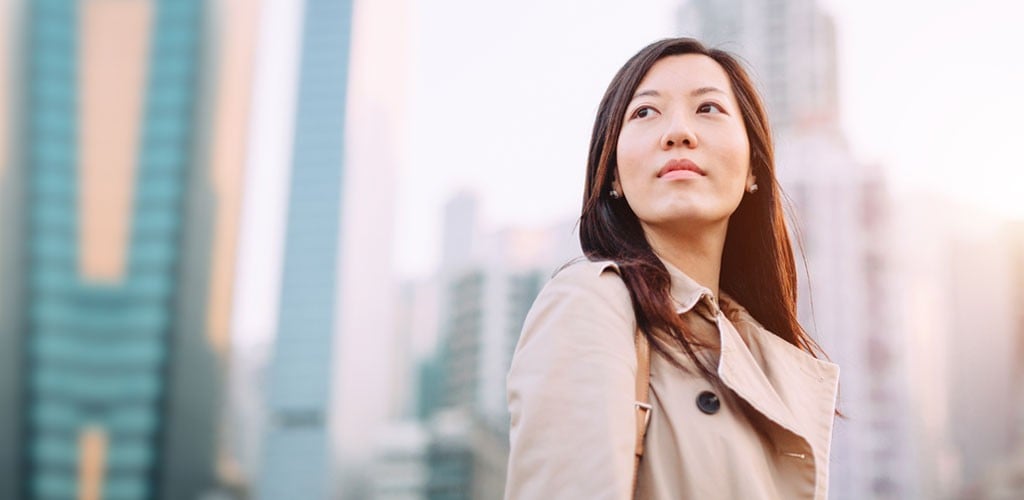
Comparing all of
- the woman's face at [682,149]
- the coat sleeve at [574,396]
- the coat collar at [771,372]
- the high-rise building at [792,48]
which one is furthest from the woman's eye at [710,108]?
the high-rise building at [792,48]

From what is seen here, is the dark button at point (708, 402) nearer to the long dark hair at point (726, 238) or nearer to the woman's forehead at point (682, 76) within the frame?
the long dark hair at point (726, 238)

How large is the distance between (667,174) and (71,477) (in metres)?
60.3

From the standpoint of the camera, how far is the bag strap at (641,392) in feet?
5.12

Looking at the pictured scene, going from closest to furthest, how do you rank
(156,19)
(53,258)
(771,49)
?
(53,258)
(156,19)
(771,49)

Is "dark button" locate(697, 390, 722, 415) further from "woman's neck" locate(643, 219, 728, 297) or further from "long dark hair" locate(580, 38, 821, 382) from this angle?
"woman's neck" locate(643, 219, 728, 297)

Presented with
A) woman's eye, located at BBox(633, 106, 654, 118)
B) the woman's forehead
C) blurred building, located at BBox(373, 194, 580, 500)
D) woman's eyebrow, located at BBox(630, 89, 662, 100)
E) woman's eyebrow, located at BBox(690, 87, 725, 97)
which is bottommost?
blurred building, located at BBox(373, 194, 580, 500)

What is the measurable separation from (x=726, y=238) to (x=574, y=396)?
786 millimetres

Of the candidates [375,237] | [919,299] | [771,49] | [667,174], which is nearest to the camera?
[667,174]

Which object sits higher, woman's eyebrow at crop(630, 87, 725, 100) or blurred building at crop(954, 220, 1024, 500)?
woman's eyebrow at crop(630, 87, 725, 100)

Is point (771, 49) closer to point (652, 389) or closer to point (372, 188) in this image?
point (372, 188)

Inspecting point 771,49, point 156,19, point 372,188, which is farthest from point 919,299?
point 156,19

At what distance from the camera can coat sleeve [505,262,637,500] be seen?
143 cm

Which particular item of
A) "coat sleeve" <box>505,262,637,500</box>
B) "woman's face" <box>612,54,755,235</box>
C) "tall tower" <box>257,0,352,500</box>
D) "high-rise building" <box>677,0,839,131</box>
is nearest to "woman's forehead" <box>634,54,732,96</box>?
"woman's face" <box>612,54,755,235</box>

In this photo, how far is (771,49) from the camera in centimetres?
7144
